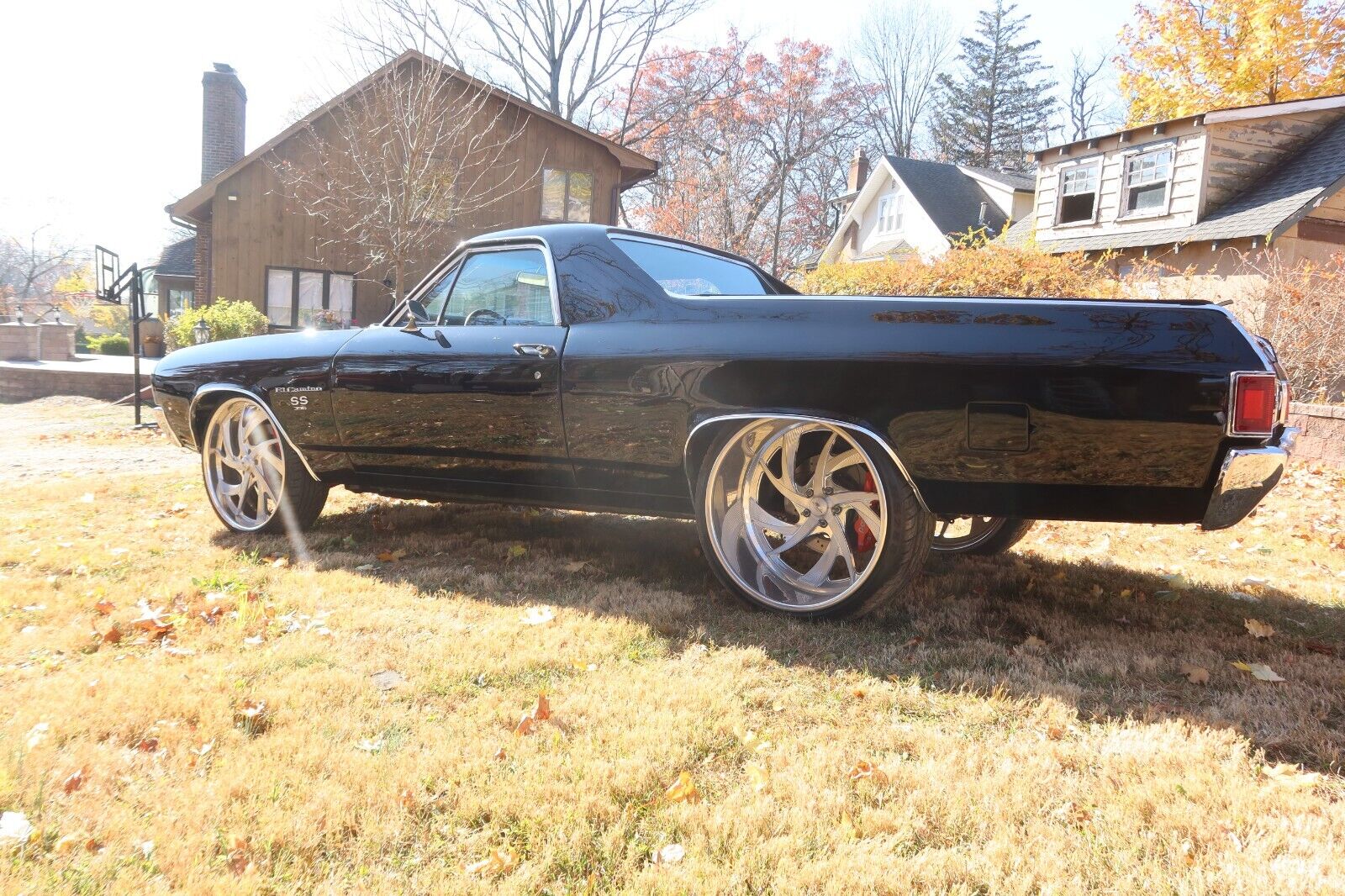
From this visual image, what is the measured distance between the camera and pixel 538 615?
11.0 feet

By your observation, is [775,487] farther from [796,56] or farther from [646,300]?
[796,56]

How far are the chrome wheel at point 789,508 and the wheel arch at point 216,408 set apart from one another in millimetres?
2351

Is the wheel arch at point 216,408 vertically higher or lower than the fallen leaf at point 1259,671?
higher

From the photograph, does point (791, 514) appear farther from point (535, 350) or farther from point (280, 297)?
point (280, 297)

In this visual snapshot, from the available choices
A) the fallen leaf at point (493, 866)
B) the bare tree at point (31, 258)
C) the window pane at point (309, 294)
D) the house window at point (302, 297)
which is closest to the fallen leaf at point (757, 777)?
the fallen leaf at point (493, 866)

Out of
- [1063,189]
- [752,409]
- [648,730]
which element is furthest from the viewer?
[1063,189]

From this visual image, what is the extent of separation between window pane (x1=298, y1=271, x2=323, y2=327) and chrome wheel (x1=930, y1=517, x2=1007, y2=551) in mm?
18231

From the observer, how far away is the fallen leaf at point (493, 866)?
1.81m

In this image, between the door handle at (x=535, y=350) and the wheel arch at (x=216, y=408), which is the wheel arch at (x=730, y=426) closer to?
the door handle at (x=535, y=350)

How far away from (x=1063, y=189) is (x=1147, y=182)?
2.03 m

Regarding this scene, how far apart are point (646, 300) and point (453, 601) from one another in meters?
1.40

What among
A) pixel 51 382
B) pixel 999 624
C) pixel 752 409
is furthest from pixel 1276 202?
pixel 51 382

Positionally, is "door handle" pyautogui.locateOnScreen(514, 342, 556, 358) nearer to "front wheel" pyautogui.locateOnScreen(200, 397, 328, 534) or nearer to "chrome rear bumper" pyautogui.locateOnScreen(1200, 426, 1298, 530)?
"front wheel" pyautogui.locateOnScreen(200, 397, 328, 534)

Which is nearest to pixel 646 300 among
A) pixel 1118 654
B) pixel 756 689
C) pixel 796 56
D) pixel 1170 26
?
pixel 756 689
